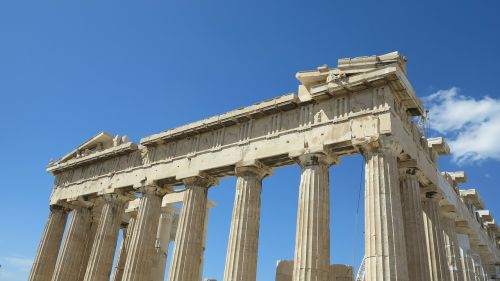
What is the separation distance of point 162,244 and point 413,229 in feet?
55.8

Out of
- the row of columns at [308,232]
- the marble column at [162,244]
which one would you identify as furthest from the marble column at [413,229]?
the marble column at [162,244]

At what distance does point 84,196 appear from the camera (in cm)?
2631

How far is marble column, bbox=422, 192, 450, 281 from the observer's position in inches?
714

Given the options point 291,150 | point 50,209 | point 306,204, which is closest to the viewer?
point 306,204

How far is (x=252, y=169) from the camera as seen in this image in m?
19.1

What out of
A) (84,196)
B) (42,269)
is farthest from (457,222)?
(42,269)

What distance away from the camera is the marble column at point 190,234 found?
18.9 m

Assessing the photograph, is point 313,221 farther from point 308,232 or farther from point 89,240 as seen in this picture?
point 89,240

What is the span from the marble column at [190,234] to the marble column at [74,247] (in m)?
9.25

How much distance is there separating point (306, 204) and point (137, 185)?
10541 millimetres

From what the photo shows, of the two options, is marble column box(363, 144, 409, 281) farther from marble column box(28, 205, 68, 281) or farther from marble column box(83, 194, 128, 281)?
marble column box(28, 205, 68, 281)

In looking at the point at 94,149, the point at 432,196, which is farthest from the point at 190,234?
the point at 94,149

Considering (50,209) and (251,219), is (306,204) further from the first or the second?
(50,209)

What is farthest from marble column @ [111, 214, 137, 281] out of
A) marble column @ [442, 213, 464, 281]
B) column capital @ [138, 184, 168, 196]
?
marble column @ [442, 213, 464, 281]
